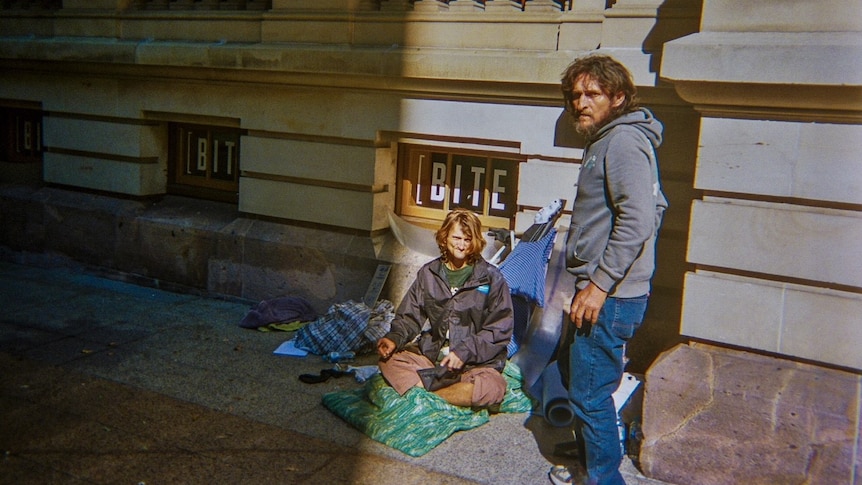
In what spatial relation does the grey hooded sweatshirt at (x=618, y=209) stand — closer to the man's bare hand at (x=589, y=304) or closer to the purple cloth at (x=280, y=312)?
the man's bare hand at (x=589, y=304)

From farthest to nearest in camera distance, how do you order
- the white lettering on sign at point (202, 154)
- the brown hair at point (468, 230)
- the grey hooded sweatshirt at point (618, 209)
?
the white lettering on sign at point (202, 154)
the brown hair at point (468, 230)
the grey hooded sweatshirt at point (618, 209)

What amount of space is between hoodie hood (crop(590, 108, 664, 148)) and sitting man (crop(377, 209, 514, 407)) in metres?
1.38

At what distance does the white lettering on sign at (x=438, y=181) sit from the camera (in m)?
7.34

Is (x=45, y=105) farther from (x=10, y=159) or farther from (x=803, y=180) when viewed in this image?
(x=803, y=180)

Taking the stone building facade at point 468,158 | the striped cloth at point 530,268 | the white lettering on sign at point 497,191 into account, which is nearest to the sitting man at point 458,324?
the striped cloth at point 530,268

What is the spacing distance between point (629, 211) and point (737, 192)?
1.08 meters

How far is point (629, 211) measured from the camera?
157 inches

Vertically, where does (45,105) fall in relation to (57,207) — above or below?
above

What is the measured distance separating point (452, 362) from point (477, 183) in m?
2.33

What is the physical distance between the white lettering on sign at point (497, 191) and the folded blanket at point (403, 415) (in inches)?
85.6

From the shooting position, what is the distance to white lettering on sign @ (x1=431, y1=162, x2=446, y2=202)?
7.34m

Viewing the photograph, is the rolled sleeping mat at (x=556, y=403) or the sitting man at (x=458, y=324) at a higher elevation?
the sitting man at (x=458, y=324)

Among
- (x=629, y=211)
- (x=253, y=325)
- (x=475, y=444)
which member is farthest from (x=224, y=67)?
(x=629, y=211)

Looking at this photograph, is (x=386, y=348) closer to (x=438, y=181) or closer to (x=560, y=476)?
(x=560, y=476)
